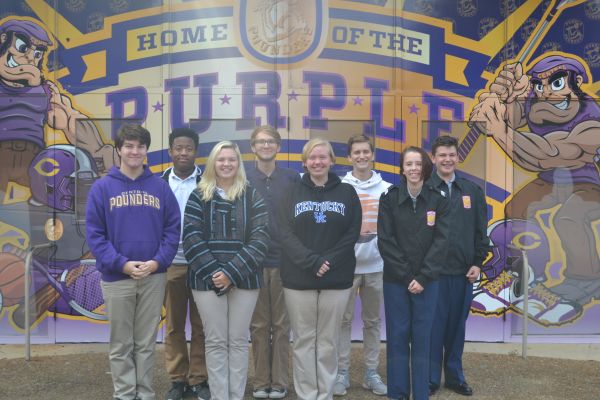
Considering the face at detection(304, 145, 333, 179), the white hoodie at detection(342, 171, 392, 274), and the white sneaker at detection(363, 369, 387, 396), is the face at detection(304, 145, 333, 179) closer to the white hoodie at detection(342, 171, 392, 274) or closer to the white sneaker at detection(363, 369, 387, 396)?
the white hoodie at detection(342, 171, 392, 274)

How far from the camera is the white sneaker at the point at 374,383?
4.55m

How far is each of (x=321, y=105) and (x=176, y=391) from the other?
302 centimetres

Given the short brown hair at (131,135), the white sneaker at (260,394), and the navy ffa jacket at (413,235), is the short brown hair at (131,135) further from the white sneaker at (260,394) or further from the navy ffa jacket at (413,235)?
the white sneaker at (260,394)

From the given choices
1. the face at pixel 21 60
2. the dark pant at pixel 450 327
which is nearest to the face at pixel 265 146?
the dark pant at pixel 450 327

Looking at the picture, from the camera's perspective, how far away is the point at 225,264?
3840 millimetres

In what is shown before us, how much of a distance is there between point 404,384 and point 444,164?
1.68 meters

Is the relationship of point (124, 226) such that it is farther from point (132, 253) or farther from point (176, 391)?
point (176, 391)

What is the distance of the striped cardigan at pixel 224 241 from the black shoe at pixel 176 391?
3.21 ft

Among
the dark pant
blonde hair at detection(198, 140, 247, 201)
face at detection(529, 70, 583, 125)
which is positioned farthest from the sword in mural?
blonde hair at detection(198, 140, 247, 201)

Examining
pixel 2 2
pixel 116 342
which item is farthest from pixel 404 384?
pixel 2 2

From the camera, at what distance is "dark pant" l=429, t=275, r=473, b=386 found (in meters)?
4.54

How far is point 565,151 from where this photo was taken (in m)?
6.02

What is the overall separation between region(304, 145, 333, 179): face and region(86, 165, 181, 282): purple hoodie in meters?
1.07

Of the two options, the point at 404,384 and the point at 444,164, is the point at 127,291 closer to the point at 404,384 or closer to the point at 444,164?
the point at 404,384
